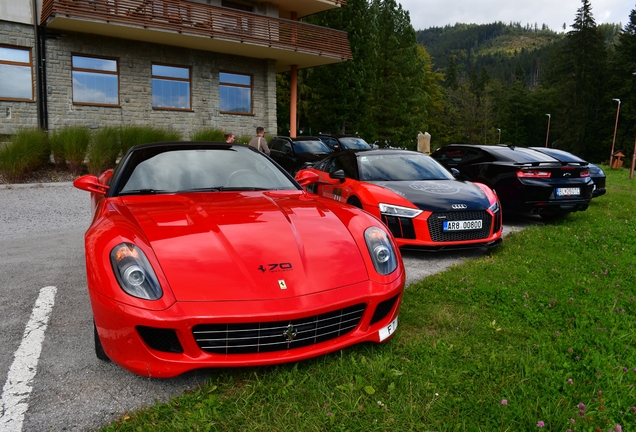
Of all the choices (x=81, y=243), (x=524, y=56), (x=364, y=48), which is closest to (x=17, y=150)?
(x=81, y=243)

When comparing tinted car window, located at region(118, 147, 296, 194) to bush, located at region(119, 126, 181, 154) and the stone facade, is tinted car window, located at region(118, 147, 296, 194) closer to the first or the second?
A: bush, located at region(119, 126, 181, 154)

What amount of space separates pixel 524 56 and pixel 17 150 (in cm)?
16501

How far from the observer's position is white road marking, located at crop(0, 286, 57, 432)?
238 cm

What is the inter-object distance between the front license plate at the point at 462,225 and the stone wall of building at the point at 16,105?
1558 cm

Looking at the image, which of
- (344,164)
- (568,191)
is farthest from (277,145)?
(568,191)

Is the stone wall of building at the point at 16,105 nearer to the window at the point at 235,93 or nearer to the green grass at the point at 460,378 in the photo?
the window at the point at 235,93

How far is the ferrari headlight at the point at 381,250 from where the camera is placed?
3.01 m

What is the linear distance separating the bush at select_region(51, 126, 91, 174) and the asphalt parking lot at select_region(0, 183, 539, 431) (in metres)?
6.94

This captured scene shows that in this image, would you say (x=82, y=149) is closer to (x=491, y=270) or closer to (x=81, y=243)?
(x=81, y=243)

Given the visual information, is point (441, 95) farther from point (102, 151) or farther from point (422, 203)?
point (422, 203)

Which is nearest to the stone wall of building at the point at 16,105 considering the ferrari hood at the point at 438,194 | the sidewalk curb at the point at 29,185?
the sidewalk curb at the point at 29,185

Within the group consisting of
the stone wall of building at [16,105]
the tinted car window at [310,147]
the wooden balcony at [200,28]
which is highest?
the wooden balcony at [200,28]

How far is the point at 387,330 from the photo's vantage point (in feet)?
9.64

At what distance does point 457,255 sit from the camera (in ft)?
19.8
